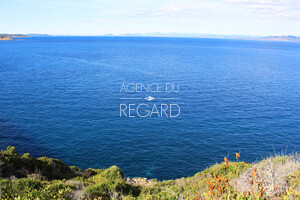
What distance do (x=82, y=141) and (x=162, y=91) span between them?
35.1 metres

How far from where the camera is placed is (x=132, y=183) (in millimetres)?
26281

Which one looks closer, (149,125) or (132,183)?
(132,183)

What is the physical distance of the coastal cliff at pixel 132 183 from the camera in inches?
398

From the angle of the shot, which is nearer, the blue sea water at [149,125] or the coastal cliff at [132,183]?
the coastal cliff at [132,183]

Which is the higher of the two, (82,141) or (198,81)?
(198,81)

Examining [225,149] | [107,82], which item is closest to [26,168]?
[225,149]

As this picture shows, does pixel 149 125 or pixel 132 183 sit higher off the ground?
pixel 132 183

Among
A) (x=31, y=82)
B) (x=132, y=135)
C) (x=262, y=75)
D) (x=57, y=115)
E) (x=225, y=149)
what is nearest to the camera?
(x=225, y=149)

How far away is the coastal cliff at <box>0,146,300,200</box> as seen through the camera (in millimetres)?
10109

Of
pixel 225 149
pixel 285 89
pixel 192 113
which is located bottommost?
pixel 225 149

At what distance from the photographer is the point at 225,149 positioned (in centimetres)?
4291

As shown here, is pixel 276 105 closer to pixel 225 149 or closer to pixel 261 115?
pixel 261 115

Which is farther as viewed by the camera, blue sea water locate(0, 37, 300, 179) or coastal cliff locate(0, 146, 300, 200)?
blue sea water locate(0, 37, 300, 179)

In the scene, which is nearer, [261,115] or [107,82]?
[261,115]
